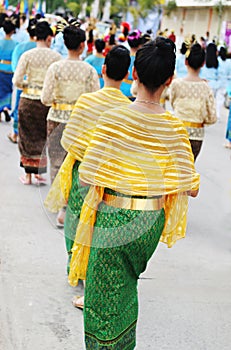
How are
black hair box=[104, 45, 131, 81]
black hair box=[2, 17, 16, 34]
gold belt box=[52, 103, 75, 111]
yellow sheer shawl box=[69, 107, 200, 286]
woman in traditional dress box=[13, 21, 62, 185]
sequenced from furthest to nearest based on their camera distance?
black hair box=[2, 17, 16, 34] < woman in traditional dress box=[13, 21, 62, 185] < gold belt box=[52, 103, 75, 111] < black hair box=[104, 45, 131, 81] < yellow sheer shawl box=[69, 107, 200, 286]

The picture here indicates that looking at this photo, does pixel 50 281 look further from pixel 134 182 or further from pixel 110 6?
pixel 110 6

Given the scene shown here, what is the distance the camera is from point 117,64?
12.8ft

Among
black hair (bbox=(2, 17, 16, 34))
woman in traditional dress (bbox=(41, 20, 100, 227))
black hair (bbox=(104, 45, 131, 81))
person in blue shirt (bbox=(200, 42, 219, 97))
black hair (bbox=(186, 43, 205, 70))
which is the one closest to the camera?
black hair (bbox=(104, 45, 131, 81))

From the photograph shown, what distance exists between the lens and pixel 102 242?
2.85 m

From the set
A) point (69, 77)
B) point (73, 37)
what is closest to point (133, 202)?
point (69, 77)

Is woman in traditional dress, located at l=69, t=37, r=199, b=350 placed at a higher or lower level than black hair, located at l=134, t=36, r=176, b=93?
lower

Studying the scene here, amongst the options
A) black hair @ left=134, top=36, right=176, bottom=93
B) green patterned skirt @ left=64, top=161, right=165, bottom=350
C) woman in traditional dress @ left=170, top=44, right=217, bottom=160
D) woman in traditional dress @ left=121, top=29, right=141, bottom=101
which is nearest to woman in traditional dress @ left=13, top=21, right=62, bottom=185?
woman in traditional dress @ left=170, top=44, right=217, bottom=160

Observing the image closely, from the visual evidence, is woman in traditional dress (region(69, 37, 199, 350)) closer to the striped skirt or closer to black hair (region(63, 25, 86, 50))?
black hair (region(63, 25, 86, 50))

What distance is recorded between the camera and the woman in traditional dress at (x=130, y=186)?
2746 millimetres

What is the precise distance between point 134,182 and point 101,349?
0.75m

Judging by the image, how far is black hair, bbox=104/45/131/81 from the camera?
12.6ft

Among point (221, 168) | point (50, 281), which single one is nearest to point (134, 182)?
point (50, 281)

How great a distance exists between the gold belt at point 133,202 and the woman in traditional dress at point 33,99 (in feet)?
10.7

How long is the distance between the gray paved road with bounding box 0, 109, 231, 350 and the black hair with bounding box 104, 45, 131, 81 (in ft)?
3.08
